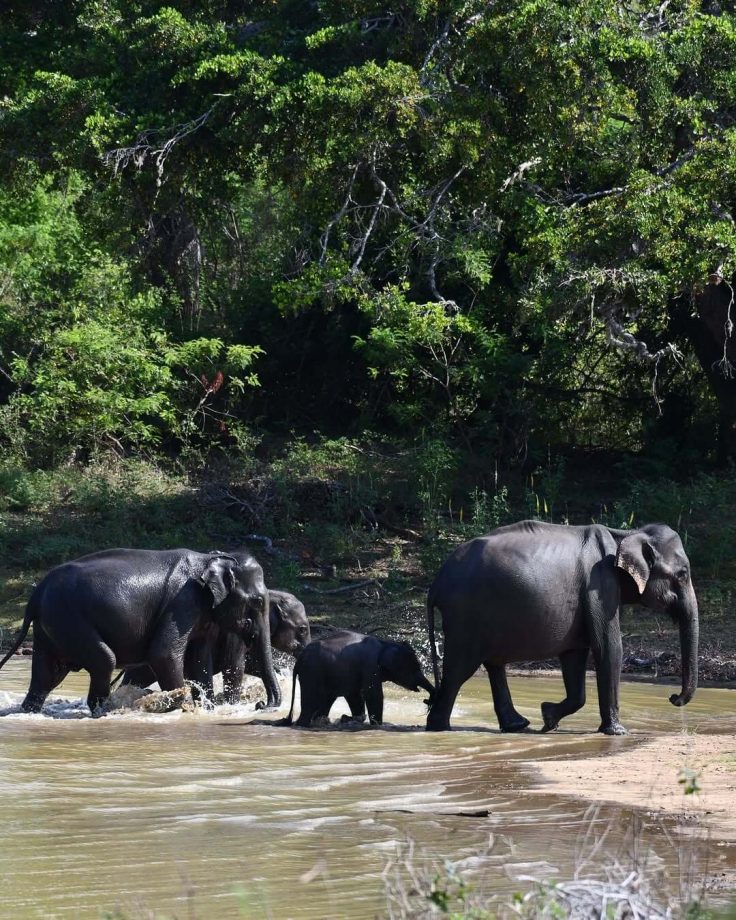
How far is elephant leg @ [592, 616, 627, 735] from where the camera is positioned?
401 inches

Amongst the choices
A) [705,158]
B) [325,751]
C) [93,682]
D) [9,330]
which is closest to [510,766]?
[325,751]

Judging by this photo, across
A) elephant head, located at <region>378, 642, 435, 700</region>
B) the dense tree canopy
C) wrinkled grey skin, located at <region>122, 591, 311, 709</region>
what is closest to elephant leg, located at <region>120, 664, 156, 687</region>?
wrinkled grey skin, located at <region>122, 591, 311, 709</region>

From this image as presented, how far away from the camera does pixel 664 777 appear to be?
7.85 m

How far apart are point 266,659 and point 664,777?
431 cm

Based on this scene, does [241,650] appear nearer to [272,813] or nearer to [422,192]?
[272,813]

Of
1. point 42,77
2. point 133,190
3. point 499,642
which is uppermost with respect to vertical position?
point 42,77

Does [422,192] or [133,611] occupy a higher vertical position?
[422,192]

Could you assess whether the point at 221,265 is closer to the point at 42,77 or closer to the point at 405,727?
the point at 42,77

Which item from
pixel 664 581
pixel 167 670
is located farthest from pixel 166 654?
pixel 664 581

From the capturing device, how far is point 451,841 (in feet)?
20.9

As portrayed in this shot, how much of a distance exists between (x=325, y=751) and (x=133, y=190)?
34.4 feet

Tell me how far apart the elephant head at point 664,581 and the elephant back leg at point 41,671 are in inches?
166

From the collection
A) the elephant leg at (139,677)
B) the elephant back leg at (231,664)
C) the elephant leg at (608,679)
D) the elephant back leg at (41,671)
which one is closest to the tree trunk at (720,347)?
the elephant leg at (608,679)

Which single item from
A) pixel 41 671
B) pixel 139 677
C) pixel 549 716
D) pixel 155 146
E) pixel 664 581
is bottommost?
pixel 139 677
